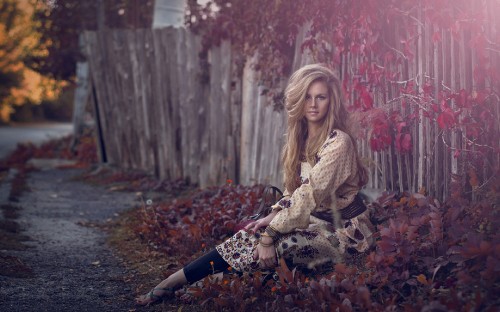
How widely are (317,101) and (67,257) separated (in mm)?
2760

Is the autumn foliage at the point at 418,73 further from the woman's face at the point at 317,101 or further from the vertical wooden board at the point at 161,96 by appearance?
the vertical wooden board at the point at 161,96

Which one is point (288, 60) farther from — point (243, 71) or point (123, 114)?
point (123, 114)

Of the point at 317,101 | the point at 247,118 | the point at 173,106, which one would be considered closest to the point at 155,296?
the point at 317,101

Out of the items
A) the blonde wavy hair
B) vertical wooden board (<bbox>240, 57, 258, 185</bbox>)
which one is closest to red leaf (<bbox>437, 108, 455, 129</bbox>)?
the blonde wavy hair

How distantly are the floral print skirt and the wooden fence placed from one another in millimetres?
851

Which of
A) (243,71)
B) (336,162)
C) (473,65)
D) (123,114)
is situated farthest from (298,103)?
(123,114)

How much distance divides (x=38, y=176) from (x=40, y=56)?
16.1 feet

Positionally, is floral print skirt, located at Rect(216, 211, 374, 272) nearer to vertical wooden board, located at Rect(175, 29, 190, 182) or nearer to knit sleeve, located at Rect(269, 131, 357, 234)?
knit sleeve, located at Rect(269, 131, 357, 234)

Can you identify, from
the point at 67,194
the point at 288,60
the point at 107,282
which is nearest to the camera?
the point at 107,282

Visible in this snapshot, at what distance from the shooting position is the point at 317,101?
422 centimetres

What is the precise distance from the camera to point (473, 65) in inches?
167

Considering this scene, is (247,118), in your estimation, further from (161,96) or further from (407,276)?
(407,276)

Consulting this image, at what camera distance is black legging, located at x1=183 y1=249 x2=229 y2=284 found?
13.8ft

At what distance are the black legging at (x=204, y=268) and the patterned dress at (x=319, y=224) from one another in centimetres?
6
